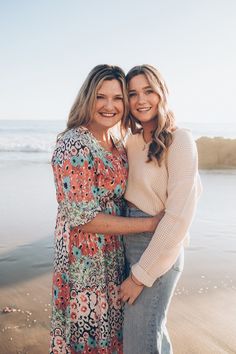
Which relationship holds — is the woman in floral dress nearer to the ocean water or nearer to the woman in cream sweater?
the woman in cream sweater

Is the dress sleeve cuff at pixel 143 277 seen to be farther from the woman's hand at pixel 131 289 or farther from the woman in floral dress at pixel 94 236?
the woman in floral dress at pixel 94 236

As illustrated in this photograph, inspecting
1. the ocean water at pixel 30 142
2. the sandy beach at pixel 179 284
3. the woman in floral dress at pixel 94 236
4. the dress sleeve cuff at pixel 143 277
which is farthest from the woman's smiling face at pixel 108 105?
the ocean water at pixel 30 142

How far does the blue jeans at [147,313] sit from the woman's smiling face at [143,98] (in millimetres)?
619

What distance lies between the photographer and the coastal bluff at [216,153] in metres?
13.9

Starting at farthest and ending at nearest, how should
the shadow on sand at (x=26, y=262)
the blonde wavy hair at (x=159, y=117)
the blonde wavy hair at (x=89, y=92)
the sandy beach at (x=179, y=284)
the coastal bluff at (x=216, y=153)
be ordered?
1. the coastal bluff at (x=216, y=153)
2. the shadow on sand at (x=26, y=262)
3. the sandy beach at (x=179, y=284)
4. the blonde wavy hair at (x=89, y=92)
5. the blonde wavy hair at (x=159, y=117)

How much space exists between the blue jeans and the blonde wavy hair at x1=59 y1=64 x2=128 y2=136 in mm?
675

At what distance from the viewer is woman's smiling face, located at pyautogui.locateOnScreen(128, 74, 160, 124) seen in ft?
8.91

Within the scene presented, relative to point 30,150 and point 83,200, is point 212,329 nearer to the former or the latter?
point 83,200

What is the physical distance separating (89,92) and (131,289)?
4.03 ft

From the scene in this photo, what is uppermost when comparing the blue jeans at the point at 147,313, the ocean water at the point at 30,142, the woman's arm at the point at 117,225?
the woman's arm at the point at 117,225

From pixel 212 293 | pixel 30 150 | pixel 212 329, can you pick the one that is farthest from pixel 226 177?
pixel 30 150

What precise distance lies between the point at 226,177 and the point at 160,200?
9337 mm

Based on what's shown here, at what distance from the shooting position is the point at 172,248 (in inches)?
97.5

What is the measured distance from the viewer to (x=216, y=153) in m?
14.5
